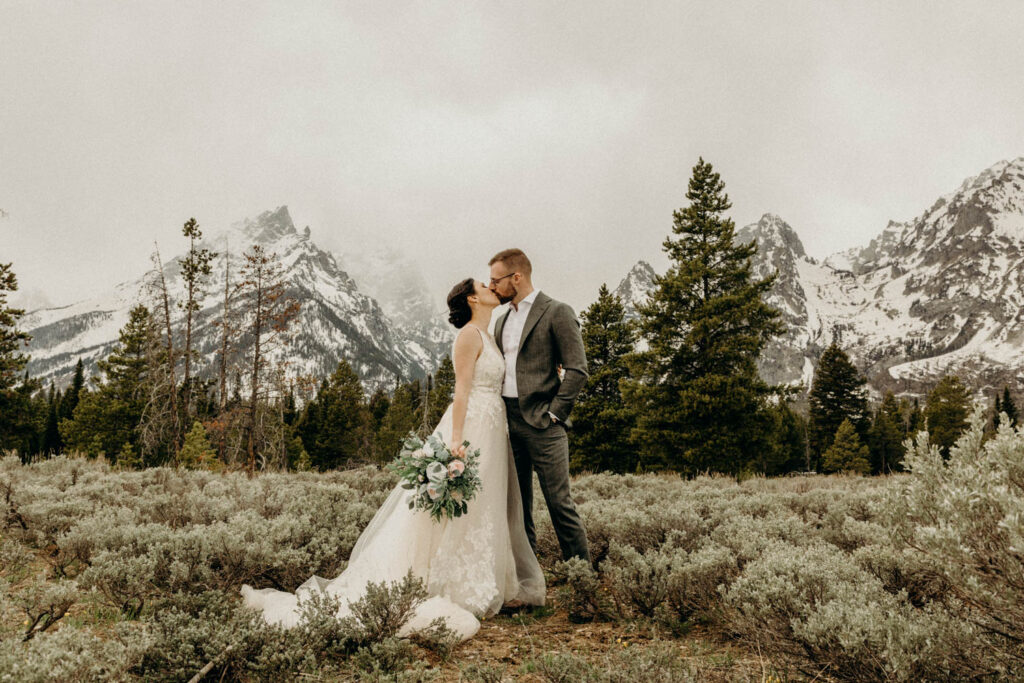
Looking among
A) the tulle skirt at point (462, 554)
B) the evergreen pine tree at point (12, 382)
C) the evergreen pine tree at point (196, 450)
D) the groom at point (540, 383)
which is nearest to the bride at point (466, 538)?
the tulle skirt at point (462, 554)

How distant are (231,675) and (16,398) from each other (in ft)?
167

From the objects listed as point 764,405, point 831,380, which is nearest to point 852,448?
point 831,380

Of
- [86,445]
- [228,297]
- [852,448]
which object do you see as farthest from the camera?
[852,448]

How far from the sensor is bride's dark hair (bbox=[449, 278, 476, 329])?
4969 millimetres

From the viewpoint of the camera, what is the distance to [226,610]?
338 centimetres

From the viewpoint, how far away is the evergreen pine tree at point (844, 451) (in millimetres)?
45062

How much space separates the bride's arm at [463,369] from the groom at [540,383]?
36 centimetres

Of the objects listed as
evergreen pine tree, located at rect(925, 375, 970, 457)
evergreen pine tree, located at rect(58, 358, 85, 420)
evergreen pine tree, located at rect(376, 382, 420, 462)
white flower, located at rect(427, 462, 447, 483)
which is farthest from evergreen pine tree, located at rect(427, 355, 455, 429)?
white flower, located at rect(427, 462, 447, 483)

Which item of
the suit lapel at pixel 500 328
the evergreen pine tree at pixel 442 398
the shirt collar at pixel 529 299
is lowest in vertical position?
the suit lapel at pixel 500 328

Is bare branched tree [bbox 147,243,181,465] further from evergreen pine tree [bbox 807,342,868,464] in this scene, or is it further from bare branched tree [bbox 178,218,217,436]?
evergreen pine tree [bbox 807,342,868,464]

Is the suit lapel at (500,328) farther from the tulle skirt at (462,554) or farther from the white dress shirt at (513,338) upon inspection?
the tulle skirt at (462,554)

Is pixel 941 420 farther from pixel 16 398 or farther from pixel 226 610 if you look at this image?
pixel 16 398

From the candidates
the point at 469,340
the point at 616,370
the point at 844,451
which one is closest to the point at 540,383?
the point at 469,340

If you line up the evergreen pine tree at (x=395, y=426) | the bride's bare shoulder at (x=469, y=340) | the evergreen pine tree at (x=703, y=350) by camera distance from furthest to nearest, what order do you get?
the evergreen pine tree at (x=395, y=426) < the evergreen pine tree at (x=703, y=350) < the bride's bare shoulder at (x=469, y=340)
